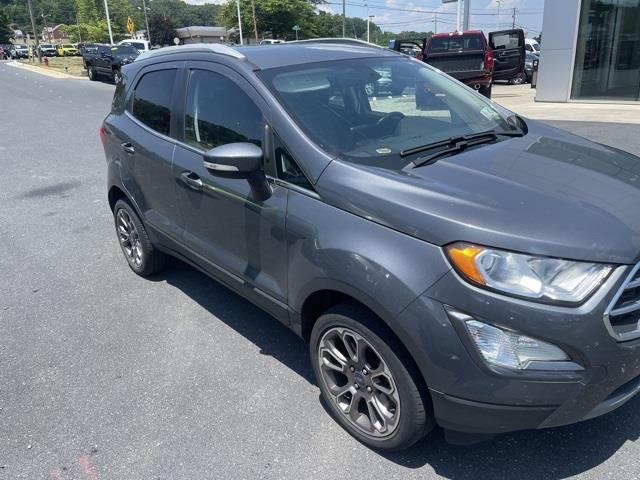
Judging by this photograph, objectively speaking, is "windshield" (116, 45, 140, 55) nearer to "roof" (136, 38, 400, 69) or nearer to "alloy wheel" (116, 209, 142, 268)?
"alloy wheel" (116, 209, 142, 268)

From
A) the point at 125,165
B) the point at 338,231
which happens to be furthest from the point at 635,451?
the point at 125,165

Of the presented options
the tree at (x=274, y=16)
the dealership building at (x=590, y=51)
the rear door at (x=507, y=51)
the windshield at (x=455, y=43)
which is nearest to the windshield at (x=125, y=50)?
the windshield at (x=455, y=43)

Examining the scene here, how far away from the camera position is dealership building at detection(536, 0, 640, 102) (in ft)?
48.0

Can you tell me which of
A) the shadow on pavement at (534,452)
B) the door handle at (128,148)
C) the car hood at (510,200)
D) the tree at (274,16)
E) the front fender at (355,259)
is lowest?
the shadow on pavement at (534,452)

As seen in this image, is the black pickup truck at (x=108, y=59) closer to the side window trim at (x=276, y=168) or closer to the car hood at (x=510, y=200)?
the side window trim at (x=276, y=168)

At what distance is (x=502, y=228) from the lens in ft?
6.48

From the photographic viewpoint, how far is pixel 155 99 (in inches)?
152

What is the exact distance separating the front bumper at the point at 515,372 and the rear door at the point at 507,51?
16912mm

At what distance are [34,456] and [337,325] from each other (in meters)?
1.64

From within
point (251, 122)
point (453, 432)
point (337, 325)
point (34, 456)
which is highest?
point (251, 122)

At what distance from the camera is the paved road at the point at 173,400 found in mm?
2449

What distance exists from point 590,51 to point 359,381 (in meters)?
16.1

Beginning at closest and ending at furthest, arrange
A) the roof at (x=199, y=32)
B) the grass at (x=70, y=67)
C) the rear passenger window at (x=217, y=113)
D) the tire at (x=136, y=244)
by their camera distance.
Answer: the rear passenger window at (x=217, y=113)
the tire at (x=136, y=244)
the grass at (x=70, y=67)
the roof at (x=199, y=32)

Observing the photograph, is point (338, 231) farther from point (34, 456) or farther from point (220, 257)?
point (34, 456)
